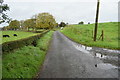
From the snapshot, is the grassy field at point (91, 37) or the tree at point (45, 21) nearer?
the grassy field at point (91, 37)

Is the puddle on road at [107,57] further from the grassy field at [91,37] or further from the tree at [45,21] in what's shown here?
the tree at [45,21]

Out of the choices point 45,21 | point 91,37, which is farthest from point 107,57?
point 45,21

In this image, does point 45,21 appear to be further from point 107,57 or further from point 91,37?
point 107,57

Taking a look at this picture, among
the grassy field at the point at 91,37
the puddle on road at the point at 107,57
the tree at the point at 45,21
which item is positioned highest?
the tree at the point at 45,21

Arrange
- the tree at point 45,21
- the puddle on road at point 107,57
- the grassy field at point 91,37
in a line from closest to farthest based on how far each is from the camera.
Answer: the puddle on road at point 107,57 → the grassy field at point 91,37 → the tree at point 45,21

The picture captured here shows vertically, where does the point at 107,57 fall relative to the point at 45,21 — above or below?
below

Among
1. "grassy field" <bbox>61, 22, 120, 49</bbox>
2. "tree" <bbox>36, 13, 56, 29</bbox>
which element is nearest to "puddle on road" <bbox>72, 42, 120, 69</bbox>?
"grassy field" <bbox>61, 22, 120, 49</bbox>

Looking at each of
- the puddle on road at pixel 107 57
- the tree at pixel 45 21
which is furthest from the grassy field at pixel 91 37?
the tree at pixel 45 21

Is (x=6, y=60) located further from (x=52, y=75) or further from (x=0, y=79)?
(x=52, y=75)

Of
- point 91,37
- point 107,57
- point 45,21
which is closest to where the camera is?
point 107,57

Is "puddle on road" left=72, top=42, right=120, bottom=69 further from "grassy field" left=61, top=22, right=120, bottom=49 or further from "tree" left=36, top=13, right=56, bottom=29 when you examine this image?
"tree" left=36, top=13, right=56, bottom=29

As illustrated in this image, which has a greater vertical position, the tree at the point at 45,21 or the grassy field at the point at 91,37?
the tree at the point at 45,21

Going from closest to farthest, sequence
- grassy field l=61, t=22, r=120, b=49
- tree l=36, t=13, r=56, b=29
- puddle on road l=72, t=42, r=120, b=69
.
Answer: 1. puddle on road l=72, t=42, r=120, b=69
2. grassy field l=61, t=22, r=120, b=49
3. tree l=36, t=13, r=56, b=29

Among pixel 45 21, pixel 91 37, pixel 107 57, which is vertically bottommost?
pixel 107 57
